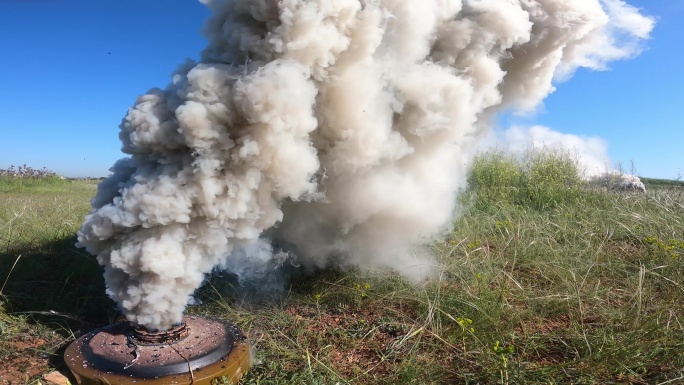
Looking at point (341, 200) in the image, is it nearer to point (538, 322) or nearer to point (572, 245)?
point (538, 322)

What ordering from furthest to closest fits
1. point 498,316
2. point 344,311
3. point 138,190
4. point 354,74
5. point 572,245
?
point 572,245, point 344,311, point 498,316, point 354,74, point 138,190

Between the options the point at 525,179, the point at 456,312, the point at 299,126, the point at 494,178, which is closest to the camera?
the point at 299,126

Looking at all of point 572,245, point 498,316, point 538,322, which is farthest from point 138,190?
point 572,245

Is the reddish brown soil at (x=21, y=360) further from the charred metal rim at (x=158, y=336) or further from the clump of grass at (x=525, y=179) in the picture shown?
the clump of grass at (x=525, y=179)

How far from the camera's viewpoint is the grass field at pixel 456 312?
2814mm

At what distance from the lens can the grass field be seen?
2814 millimetres

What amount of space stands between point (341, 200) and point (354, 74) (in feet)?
3.30

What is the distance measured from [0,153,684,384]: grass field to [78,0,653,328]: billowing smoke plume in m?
0.72

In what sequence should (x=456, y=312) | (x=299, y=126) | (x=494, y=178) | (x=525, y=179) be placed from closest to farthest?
(x=299, y=126) → (x=456, y=312) → (x=494, y=178) → (x=525, y=179)

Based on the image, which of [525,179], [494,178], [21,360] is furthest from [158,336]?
[525,179]

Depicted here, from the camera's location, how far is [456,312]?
11.3 ft

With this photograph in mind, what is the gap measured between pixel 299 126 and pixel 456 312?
189cm

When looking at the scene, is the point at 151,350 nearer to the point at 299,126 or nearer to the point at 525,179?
the point at 299,126

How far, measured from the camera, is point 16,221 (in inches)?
249
